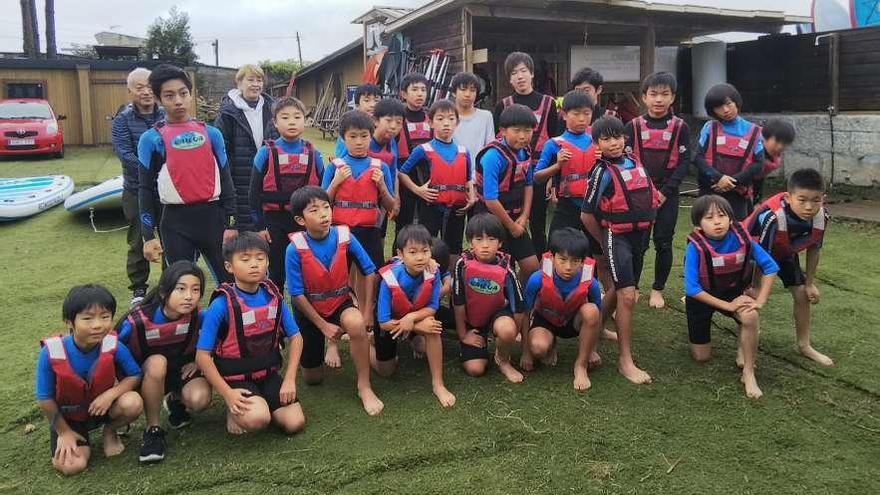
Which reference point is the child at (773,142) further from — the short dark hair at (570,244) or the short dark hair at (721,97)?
the short dark hair at (570,244)

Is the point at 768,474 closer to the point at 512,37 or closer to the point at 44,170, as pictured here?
the point at 512,37

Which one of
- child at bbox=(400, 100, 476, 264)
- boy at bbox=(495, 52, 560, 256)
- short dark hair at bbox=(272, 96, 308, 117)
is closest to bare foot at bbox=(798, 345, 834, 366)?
boy at bbox=(495, 52, 560, 256)

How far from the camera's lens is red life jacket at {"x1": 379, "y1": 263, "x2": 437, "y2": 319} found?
381cm

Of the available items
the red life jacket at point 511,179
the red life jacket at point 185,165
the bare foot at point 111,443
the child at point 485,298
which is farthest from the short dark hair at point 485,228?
the bare foot at point 111,443

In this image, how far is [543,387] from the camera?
12.4ft

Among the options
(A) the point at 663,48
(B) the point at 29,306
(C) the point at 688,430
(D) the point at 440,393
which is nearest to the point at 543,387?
(D) the point at 440,393

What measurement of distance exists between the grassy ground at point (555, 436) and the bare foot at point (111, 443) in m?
0.05

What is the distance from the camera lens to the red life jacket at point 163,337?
329cm

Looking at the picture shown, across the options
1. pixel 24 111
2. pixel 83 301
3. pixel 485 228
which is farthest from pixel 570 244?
pixel 24 111

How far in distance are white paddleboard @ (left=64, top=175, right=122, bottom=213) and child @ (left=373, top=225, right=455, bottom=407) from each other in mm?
5841

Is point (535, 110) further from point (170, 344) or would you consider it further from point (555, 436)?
point (170, 344)

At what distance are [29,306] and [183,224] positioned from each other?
8.10 feet

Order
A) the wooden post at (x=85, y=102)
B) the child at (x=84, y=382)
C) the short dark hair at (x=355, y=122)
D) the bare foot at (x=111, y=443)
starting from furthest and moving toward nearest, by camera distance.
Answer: the wooden post at (x=85, y=102)
the short dark hair at (x=355, y=122)
the bare foot at (x=111, y=443)
the child at (x=84, y=382)

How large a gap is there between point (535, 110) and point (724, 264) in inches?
79.0
